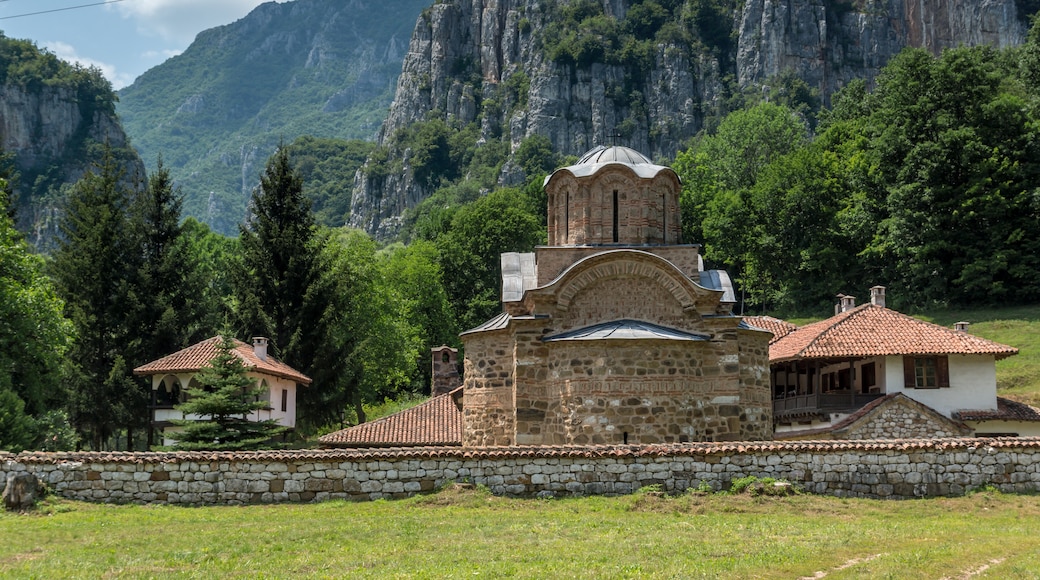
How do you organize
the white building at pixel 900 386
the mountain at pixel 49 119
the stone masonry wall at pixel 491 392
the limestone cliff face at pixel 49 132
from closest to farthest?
the stone masonry wall at pixel 491 392
the white building at pixel 900 386
the mountain at pixel 49 119
the limestone cliff face at pixel 49 132

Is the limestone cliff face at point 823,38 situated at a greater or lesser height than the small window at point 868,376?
greater

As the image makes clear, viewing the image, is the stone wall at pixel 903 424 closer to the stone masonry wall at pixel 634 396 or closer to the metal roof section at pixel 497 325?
the stone masonry wall at pixel 634 396

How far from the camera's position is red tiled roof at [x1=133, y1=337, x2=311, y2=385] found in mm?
29641

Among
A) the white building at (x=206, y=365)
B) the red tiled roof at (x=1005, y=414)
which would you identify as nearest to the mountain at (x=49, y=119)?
the white building at (x=206, y=365)

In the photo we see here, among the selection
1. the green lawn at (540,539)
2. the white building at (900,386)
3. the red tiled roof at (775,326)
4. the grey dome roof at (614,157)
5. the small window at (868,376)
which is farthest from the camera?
the red tiled roof at (775,326)

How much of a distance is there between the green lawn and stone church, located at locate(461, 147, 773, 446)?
15.1 feet

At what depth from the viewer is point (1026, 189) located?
4312 cm

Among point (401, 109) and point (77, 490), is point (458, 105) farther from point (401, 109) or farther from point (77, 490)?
point (77, 490)

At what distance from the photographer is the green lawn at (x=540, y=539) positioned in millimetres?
11695

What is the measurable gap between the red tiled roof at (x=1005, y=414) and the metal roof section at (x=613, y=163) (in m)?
10.6

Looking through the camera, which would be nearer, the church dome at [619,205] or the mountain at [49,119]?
the church dome at [619,205]

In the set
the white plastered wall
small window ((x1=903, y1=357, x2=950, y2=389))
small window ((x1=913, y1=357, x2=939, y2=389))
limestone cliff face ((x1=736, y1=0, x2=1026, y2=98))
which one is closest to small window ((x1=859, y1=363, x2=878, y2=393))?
the white plastered wall

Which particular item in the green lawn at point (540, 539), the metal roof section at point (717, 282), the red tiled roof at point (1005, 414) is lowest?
the green lawn at point (540, 539)

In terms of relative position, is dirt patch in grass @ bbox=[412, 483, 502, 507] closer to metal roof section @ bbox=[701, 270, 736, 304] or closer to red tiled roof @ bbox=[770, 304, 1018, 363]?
metal roof section @ bbox=[701, 270, 736, 304]
